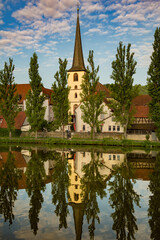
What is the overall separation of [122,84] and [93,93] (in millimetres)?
6010

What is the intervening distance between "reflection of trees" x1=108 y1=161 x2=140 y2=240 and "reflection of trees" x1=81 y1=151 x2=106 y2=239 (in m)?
0.64

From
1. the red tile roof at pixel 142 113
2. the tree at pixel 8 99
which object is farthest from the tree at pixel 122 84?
the tree at pixel 8 99

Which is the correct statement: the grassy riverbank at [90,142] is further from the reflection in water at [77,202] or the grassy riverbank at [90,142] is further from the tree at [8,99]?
the reflection in water at [77,202]

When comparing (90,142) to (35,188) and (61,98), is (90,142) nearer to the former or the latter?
(61,98)

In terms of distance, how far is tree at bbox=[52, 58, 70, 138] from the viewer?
158 ft

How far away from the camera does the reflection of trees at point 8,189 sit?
32.5 feet

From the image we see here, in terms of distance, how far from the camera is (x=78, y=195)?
11930 millimetres

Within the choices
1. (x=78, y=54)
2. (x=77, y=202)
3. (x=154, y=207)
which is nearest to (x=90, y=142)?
(x=77, y=202)

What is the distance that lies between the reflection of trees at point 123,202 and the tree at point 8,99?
35.4 meters

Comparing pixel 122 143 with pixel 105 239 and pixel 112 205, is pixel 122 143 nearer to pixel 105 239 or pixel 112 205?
pixel 112 205

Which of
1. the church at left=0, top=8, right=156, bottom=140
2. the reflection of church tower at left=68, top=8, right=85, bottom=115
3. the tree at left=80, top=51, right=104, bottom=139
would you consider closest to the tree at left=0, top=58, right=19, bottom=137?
the church at left=0, top=8, right=156, bottom=140

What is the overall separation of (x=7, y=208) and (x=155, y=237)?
20.3 ft

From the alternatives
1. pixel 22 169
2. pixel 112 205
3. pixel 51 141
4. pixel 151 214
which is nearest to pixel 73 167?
pixel 22 169

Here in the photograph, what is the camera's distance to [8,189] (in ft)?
42.9
